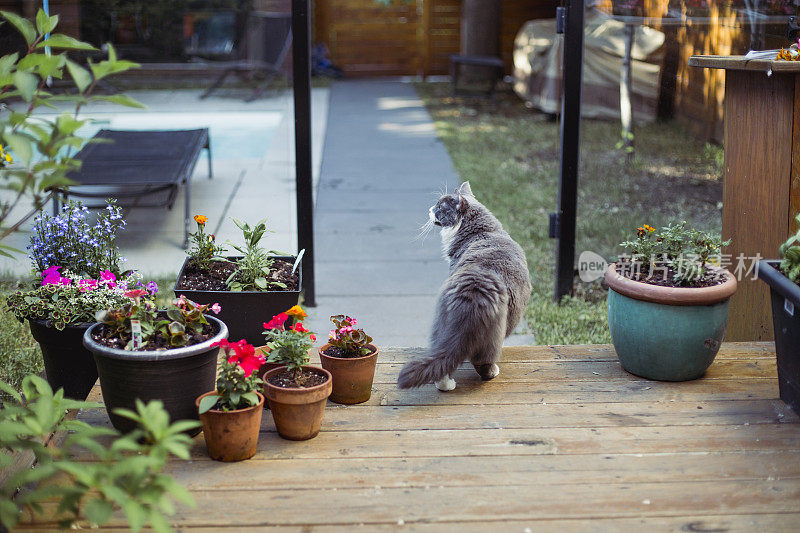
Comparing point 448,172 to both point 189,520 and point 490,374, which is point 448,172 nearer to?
point 490,374

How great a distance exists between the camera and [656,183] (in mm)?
6641

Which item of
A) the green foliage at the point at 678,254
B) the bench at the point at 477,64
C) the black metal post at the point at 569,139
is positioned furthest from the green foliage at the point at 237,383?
the bench at the point at 477,64

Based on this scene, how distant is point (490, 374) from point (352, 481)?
906mm

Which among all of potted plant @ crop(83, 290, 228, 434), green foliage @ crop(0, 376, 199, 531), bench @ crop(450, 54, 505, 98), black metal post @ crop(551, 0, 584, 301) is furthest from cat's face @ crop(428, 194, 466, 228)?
bench @ crop(450, 54, 505, 98)

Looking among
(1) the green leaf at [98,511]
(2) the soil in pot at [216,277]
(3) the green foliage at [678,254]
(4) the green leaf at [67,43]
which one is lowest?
(1) the green leaf at [98,511]

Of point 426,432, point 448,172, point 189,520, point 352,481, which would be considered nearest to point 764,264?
point 426,432

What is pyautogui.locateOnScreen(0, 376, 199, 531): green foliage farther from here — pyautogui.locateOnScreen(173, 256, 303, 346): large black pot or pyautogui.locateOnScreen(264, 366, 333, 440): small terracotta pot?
pyautogui.locateOnScreen(173, 256, 303, 346): large black pot

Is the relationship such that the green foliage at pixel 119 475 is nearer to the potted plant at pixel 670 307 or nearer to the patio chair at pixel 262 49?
the potted plant at pixel 670 307

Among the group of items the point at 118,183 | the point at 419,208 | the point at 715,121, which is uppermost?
the point at 715,121

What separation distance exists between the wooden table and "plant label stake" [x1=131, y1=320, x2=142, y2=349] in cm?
262

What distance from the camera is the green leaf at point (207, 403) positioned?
2426 millimetres

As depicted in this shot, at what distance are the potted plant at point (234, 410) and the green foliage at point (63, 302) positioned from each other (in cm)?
68

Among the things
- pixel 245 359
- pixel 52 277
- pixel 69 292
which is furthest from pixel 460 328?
pixel 52 277

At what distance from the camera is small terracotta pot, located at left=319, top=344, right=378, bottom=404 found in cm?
287
